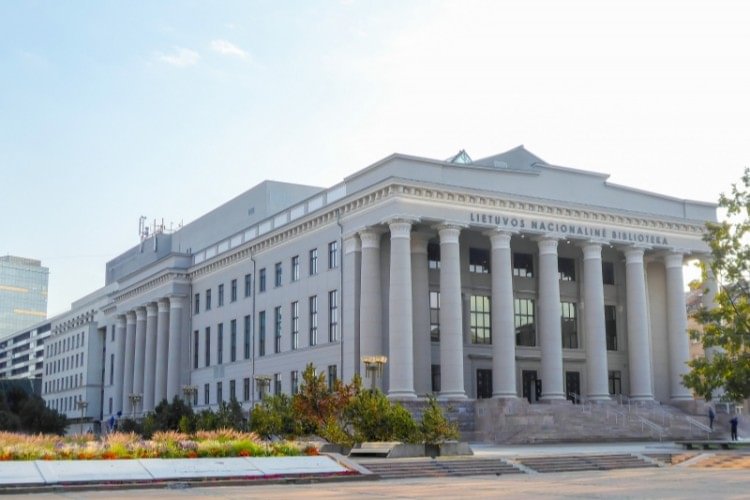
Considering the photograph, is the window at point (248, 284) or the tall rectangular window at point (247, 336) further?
the window at point (248, 284)

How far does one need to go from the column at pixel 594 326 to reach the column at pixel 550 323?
8.39 feet

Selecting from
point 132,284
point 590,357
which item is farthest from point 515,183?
point 132,284

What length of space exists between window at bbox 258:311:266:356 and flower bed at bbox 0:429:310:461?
3753cm

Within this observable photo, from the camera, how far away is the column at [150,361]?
84.3 meters

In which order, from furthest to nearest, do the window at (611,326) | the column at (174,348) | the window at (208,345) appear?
the column at (174,348) → the window at (208,345) → the window at (611,326)

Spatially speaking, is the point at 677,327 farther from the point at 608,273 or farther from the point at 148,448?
the point at 148,448

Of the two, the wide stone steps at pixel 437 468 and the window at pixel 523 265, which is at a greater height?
the window at pixel 523 265

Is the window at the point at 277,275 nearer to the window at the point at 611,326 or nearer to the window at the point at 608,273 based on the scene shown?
the window at the point at 608,273

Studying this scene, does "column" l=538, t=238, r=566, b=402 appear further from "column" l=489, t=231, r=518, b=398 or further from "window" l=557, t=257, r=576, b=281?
"window" l=557, t=257, r=576, b=281

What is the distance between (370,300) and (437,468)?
81.3 feet

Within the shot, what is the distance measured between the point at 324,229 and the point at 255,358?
14030 mm

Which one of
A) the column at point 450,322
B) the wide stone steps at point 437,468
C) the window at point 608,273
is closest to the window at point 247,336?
the column at point 450,322

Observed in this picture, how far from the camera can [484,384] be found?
194ft

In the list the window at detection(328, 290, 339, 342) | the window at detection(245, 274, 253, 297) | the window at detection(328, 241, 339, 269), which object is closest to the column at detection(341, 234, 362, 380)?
the window at detection(328, 290, 339, 342)
